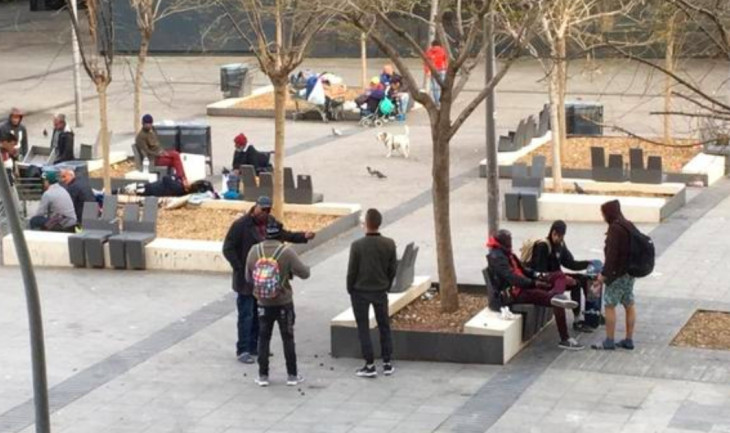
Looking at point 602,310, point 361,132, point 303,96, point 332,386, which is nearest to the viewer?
point 332,386

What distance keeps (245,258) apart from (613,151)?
1194cm

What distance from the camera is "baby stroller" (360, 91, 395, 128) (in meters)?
30.0

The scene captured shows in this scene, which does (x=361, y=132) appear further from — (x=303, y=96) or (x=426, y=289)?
(x=426, y=289)

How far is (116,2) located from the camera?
143 ft

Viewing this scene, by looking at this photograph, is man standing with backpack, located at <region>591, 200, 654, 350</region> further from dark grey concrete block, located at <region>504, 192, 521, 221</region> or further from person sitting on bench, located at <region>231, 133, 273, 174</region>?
person sitting on bench, located at <region>231, 133, 273, 174</region>

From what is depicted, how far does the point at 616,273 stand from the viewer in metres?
14.4

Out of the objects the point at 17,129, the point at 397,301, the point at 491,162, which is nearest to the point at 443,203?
the point at 397,301

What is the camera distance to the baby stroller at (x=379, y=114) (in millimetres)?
29984

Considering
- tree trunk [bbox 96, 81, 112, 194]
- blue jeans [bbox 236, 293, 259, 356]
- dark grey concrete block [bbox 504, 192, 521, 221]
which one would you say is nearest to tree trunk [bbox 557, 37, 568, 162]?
dark grey concrete block [bbox 504, 192, 521, 221]

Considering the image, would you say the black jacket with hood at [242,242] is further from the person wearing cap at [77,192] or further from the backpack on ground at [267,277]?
the person wearing cap at [77,192]

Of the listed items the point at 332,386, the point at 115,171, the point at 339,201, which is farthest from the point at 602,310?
the point at 115,171

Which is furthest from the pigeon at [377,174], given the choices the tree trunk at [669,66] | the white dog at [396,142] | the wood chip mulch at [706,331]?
the wood chip mulch at [706,331]

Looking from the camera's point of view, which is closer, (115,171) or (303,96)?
(115,171)

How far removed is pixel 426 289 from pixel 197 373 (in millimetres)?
2863
